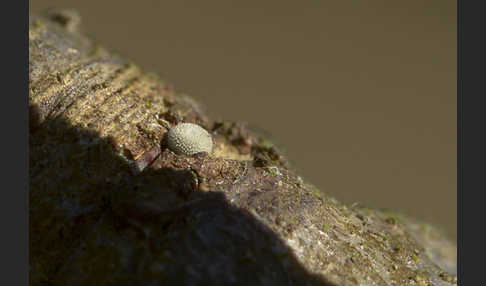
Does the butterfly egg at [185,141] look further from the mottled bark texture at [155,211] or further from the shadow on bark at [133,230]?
the shadow on bark at [133,230]

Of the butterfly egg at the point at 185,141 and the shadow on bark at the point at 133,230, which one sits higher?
the butterfly egg at the point at 185,141

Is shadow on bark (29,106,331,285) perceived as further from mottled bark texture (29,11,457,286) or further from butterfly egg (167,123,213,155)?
butterfly egg (167,123,213,155)

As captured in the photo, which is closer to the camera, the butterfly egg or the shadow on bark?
the shadow on bark

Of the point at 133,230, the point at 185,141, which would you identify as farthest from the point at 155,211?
the point at 185,141

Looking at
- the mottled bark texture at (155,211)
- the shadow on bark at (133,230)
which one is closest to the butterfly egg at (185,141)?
the mottled bark texture at (155,211)

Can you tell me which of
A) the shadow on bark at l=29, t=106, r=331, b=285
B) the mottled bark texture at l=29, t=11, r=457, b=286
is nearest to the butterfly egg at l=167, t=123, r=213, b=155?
the mottled bark texture at l=29, t=11, r=457, b=286

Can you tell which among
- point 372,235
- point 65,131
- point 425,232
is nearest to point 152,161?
point 65,131

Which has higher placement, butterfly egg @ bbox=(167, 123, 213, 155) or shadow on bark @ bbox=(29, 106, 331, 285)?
butterfly egg @ bbox=(167, 123, 213, 155)
